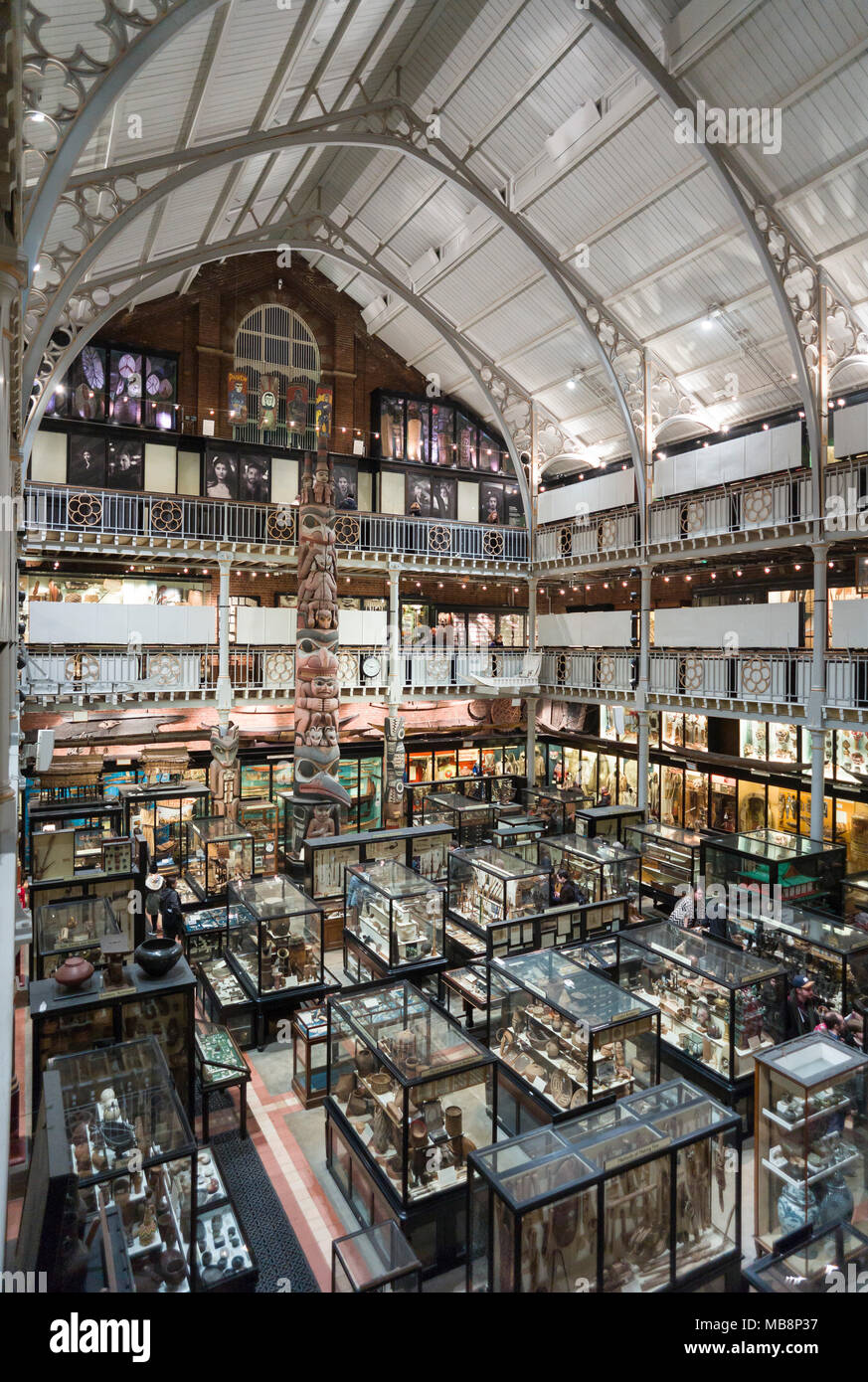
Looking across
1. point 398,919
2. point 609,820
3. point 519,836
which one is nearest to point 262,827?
point 519,836

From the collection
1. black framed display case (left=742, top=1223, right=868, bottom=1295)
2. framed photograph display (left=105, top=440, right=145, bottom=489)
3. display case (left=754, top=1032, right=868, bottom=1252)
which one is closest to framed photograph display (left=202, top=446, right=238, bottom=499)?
framed photograph display (left=105, top=440, right=145, bottom=489)

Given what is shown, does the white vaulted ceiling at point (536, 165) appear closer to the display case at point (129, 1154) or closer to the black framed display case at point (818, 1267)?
the display case at point (129, 1154)

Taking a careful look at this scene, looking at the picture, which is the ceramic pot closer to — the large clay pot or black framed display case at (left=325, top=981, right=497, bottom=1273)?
the large clay pot

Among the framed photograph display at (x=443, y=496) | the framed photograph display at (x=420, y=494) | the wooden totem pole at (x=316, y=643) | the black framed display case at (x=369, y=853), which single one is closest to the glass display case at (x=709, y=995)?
the black framed display case at (x=369, y=853)

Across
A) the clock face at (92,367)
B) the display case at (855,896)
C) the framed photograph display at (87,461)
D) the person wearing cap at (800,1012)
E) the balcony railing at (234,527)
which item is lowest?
the person wearing cap at (800,1012)

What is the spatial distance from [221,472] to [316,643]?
6914mm

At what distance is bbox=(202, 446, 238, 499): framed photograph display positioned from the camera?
19.9 metres

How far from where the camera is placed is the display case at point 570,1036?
7492 mm

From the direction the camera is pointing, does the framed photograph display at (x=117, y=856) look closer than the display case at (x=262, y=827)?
Yes

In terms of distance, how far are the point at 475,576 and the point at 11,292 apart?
19.3m

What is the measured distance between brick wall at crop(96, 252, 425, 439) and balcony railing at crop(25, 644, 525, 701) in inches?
252

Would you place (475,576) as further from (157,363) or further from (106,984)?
(106,984)

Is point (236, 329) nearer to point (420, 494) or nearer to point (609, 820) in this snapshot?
point (420, 494)

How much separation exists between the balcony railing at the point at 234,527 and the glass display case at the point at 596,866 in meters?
9.01
